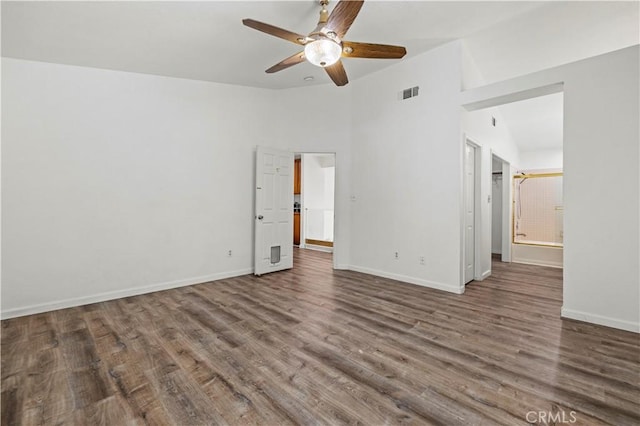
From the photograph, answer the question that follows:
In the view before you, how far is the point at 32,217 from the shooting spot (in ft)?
10.7

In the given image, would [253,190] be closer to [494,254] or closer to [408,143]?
[408,143]

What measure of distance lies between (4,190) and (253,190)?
116 inches

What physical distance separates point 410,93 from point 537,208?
449cm

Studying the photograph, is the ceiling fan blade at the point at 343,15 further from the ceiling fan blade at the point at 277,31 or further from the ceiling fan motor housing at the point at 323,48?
the ceiling fan blade at the point at 277,31

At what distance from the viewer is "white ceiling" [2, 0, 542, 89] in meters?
2.72

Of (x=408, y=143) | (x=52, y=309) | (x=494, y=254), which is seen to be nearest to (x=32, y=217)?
(x=52, y=309)

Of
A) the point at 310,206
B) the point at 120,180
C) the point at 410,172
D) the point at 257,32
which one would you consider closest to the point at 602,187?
the point at 410,172

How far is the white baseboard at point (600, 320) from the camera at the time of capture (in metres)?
2.76

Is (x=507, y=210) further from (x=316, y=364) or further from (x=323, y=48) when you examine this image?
(x=316, y=364)

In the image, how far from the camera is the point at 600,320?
9.53 ft

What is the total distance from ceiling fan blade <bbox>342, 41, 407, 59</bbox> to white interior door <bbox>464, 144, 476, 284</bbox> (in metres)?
2.36

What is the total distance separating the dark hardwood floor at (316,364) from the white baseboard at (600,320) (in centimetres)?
10

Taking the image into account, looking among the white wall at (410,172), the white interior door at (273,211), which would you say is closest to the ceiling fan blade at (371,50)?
the white wall at (410,172)

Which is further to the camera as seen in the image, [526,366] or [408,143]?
[408,143]
